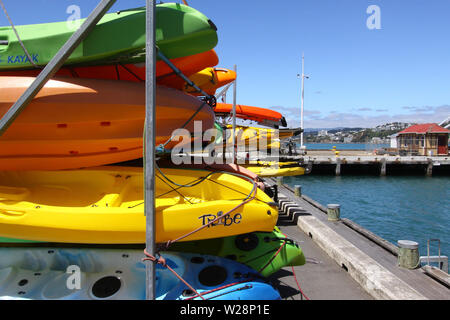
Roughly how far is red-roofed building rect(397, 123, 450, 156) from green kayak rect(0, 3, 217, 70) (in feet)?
141

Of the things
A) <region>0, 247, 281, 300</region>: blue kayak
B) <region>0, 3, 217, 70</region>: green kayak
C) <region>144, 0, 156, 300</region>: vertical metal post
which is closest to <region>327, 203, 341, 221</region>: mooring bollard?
<region>0, 247, 281, 300</region>: blue kayak

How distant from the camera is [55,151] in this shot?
5145 mm

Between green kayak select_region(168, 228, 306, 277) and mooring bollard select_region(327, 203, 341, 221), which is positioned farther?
mooring bollard select_region(327, 203, 341, 221)

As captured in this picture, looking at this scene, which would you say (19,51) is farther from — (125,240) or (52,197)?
(125,240)

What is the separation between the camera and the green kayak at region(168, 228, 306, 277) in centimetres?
541

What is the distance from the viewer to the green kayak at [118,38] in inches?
172

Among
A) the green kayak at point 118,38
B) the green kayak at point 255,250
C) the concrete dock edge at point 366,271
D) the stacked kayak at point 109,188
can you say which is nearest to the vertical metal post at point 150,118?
the stacked kayak at point 109,188

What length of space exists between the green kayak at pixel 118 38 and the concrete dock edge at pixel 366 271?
456 cm

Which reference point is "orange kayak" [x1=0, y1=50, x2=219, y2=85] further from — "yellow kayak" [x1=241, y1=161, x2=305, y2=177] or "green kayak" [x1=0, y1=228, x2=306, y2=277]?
"yellow kayak" [x1=241, y1=161, x2=305, y2=177]

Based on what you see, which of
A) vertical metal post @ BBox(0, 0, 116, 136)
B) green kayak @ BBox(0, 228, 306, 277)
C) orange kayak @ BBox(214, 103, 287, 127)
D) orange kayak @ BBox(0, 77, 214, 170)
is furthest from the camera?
orange kayak @ BBox(214, 103, 287, 127)

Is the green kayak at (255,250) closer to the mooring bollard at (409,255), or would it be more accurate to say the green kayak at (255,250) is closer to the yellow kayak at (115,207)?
the yellow kayak at (115,207)

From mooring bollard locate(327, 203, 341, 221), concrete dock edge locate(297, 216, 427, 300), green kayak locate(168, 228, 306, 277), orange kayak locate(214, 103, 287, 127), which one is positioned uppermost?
orange kayak locate(214, 103, 287, 127)

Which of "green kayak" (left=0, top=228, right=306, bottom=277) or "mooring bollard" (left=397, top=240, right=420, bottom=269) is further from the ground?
"green kayak" (left=0, top=228, right=306, bottom=277)

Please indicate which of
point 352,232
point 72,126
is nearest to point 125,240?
point 72,126
